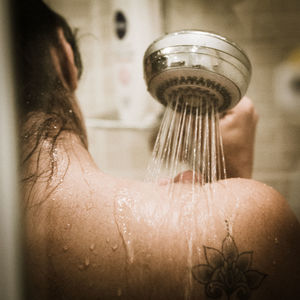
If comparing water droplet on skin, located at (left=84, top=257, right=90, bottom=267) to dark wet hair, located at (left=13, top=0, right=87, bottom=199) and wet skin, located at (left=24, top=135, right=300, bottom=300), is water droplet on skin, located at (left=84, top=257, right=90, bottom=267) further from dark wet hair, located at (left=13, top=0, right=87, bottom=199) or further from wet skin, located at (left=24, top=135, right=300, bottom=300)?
dark wet hair, located at (left=13, top=0, right=87, bottom=199)

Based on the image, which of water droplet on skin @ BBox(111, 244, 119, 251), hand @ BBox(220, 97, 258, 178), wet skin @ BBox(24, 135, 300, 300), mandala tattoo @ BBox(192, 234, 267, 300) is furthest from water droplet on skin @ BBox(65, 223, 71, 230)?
hand @ BBox(220, 97, 258, 178)

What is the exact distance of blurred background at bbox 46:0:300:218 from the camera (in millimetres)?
1053

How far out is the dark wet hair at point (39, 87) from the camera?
0.65 meters

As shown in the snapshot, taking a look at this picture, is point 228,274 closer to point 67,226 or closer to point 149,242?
point 149,242

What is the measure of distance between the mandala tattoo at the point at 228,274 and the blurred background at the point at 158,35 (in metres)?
0.51

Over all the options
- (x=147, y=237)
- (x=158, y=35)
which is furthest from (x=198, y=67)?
(x=158, y=35)

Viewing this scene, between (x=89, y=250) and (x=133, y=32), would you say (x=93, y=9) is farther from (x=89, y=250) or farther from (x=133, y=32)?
(x=89, y=250)

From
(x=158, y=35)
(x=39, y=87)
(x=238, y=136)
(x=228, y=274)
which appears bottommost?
(x=228, y=274)

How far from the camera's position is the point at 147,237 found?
56 centimetres

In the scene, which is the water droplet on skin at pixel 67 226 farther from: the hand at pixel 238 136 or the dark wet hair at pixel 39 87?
the hand at pixel 238 136

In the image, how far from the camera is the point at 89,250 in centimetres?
55

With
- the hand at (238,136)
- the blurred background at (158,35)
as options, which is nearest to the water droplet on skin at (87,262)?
the hand at (238,136)

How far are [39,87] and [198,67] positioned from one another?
1.59ft

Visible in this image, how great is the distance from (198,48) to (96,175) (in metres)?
0.41
